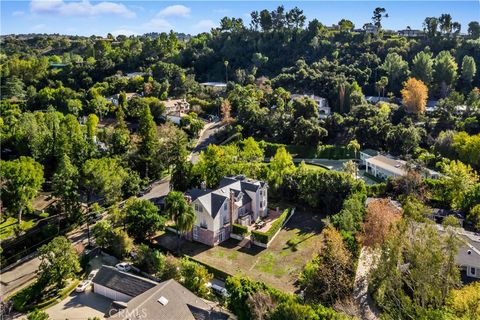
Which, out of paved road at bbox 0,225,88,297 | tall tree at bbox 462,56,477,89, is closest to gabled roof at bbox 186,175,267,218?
paved road at bbox 0,225,88,297

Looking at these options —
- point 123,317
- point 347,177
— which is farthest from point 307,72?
point 123,317

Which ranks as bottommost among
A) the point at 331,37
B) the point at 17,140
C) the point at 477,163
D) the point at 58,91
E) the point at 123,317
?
the point at 123,317

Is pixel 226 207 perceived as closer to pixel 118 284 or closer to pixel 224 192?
pixel 224 192

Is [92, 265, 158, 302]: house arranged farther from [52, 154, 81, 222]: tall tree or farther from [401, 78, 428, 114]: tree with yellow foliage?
[401, 78, 428, 114]: tree with yellow foliage

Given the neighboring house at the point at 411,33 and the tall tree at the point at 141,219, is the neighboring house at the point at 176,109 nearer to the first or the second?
the tall tree at the point at 141,219

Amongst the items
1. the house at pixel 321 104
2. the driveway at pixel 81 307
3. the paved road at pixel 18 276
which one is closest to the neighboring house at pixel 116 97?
the house at pixel 321 104

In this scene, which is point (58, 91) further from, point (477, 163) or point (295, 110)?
point (477, 163)
